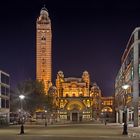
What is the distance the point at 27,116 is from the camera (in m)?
159

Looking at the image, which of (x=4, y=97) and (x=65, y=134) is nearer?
(x=65, y=134)

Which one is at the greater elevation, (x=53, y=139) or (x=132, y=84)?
(x=132, y=84)

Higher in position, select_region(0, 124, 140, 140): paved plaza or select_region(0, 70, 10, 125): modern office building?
select_region(0, 70, 10, 125): modern office building

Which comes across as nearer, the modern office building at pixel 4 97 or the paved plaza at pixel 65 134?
the paved plaza at pixel 65 134

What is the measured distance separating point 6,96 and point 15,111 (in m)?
14.5

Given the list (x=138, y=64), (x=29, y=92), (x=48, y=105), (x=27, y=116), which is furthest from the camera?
(x=48, y=105)

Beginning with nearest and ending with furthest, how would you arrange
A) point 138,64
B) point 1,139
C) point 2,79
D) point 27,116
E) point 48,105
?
1. point 1,139
2. point 138,64
3. point 2,79
4. point 27,116
5. point 48,105

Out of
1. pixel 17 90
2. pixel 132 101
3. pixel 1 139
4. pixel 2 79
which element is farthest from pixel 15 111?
pixel 1 139

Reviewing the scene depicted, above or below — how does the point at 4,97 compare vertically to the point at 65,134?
above

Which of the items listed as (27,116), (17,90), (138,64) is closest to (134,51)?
(138,64)

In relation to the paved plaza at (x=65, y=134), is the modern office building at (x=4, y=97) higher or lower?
higher

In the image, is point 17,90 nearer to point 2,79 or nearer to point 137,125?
point 2,79

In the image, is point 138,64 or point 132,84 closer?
point 138,64

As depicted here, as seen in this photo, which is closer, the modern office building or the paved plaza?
the paved plaza
